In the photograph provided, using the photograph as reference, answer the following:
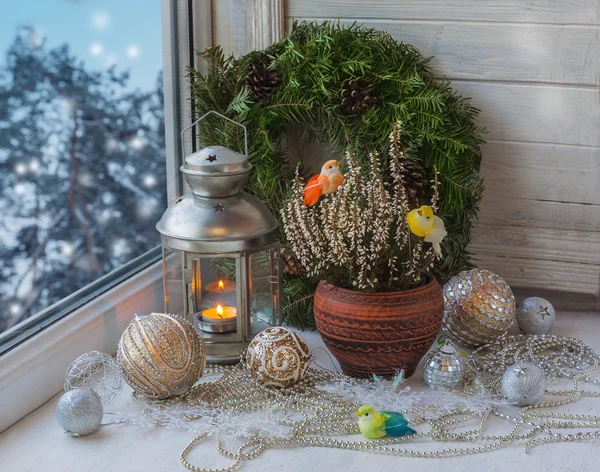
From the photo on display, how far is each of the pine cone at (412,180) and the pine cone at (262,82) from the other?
0.94 ft

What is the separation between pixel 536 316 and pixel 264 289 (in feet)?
1.65

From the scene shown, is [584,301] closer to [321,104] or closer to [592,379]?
[592,379]

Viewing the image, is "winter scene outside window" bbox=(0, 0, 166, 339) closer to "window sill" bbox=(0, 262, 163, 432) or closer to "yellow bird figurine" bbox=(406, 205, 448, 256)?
"window sill" bbox=(0, 262, 163, 432)

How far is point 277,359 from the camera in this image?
4.05 feet

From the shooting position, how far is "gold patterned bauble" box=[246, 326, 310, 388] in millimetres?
1237

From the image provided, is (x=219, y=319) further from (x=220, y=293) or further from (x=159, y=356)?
(x=159, y=356)

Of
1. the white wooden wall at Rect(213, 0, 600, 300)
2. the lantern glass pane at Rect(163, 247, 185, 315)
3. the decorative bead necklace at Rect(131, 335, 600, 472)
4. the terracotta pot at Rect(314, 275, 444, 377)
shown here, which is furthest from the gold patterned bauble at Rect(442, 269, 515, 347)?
the lantern glass pane at Rect(163, 247, 185, 315)

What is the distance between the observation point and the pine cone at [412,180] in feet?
4.72

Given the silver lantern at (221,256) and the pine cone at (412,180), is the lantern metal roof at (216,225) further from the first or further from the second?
the pine cone at (412,180)

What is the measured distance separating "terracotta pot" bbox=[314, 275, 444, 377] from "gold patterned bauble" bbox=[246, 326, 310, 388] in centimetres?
6

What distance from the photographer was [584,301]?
169 cm

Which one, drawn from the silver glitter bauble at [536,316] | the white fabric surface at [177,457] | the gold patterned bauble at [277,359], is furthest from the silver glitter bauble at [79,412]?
the silver glitter bauble at [536,316]

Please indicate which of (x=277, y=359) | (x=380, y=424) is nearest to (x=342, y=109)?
(x=277, y=359)

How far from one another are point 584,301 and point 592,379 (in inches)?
15.9
